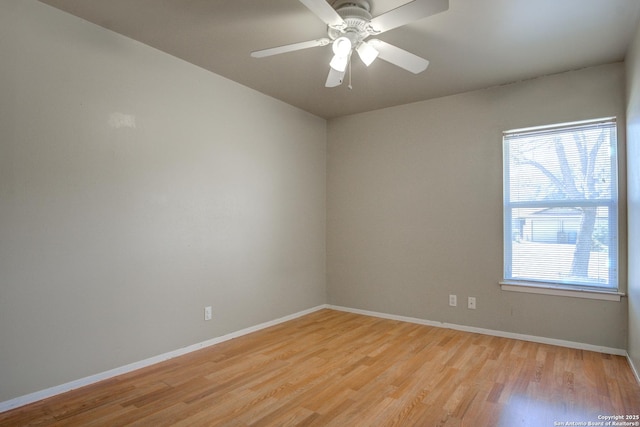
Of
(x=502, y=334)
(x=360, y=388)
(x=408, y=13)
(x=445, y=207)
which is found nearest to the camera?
(x=408, y=13)

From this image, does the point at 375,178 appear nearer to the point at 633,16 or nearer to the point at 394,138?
the point at 394,138

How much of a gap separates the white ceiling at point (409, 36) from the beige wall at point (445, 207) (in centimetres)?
34

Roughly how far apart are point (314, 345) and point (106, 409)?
1698mm

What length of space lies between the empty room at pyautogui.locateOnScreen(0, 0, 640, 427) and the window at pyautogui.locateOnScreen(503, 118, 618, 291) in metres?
0.02

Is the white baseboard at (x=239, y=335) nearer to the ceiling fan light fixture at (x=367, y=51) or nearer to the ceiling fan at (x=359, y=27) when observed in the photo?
the ceiling fan at (x=359, y=27)

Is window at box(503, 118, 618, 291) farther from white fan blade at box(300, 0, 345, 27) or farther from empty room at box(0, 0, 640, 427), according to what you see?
white fan blade at box(300, 0, 345, 27)

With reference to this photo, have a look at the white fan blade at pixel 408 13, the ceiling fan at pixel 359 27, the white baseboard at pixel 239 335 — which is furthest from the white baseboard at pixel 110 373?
the white fan blade at pixel 408 13

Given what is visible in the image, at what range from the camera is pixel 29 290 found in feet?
7.39

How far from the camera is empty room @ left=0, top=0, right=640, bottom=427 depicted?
224cm

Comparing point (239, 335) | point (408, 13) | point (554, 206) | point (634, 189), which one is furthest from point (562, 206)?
point (239, 335)

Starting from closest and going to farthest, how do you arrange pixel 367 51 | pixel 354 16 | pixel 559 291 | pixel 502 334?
pixel 354 16, pixel 367 51, pixel 559 291, pixel 502 334

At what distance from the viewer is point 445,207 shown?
3953 millimetres

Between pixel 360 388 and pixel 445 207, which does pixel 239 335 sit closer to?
pixel 360 388

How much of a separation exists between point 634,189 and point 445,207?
163 centimetres
